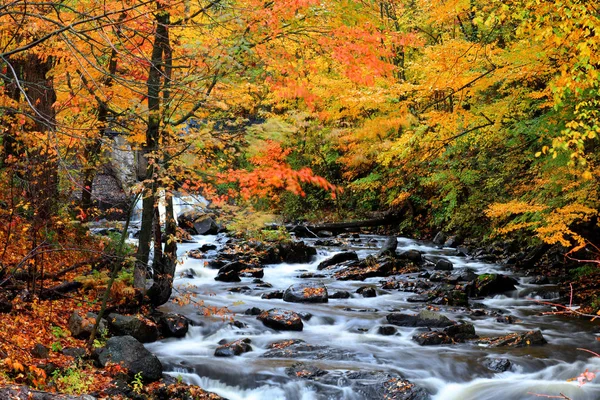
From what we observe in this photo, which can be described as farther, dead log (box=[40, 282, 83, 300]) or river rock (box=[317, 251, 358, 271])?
river rock (box=[317, 251, 358, 271])

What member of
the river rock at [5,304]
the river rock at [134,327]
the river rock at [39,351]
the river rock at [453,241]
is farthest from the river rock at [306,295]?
the river rock at [453,241]

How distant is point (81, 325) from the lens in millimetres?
7711

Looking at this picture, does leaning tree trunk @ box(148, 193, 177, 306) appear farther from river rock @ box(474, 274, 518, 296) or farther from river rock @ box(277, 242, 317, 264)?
river rock @ box(277, 242, 317, 264)

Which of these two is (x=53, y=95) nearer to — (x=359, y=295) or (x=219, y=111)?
(x=219, y=111)

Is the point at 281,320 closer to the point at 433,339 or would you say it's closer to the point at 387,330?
the point at 387,330

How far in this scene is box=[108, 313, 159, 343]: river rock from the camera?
Answer: 27.2 feet

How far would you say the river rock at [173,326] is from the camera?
9.39 metres

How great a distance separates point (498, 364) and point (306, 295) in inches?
203

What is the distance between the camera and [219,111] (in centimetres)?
928

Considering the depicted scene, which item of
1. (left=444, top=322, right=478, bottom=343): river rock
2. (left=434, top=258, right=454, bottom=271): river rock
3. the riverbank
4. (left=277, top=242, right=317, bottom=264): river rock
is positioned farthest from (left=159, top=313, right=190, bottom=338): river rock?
(left=434, top=258, right=454, bottom=271): river rock

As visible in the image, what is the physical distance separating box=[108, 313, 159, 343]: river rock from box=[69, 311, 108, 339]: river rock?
36cm

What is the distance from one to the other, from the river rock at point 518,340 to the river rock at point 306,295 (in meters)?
→ 4.10

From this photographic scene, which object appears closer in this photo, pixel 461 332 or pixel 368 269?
pixel 461 332

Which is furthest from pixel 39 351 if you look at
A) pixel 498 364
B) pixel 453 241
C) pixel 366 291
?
pixel 453 241
